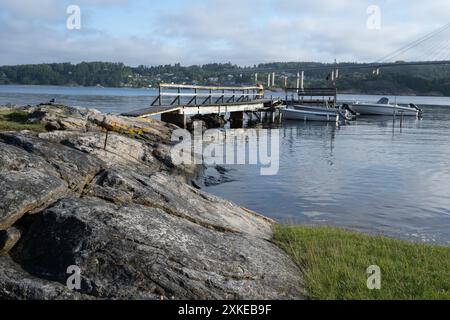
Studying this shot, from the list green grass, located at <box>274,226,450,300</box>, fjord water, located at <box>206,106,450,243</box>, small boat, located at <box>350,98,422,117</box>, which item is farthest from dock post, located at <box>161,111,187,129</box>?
small boat, located at <box>350,98,422,117</box>

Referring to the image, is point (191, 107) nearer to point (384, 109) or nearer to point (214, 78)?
point (384, 109)

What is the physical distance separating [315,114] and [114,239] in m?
47.8

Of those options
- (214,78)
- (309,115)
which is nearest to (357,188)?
(309,115)

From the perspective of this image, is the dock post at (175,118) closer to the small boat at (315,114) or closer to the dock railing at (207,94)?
the dock railing at (207,94)

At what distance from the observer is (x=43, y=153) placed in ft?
26.6

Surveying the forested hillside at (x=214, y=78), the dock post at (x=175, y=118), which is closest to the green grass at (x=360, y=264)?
the dock post at (x=175, y=118)

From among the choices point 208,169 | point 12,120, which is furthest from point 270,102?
point 12,120

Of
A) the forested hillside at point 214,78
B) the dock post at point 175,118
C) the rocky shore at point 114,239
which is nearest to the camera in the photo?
the rocky shore at point 114,239

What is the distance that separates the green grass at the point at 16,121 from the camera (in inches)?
554

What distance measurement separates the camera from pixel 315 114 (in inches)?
2039

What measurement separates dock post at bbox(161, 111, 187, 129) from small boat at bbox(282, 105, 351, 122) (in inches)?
987

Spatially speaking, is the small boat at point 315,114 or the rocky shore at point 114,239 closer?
the rocky shore at point 114,239

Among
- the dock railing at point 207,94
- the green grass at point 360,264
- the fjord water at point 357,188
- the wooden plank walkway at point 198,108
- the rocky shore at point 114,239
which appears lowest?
A: the fjord water at point 357,188
